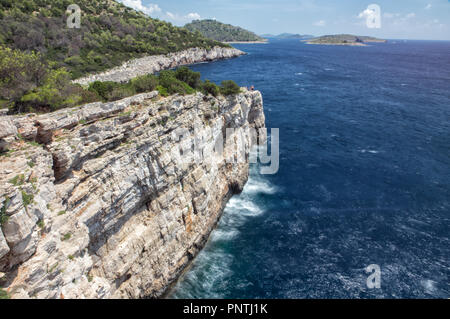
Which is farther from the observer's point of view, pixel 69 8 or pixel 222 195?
pixel 69 8

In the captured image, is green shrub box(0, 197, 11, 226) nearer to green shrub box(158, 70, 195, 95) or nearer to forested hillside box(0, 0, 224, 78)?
green shrub box(158, 70, 195, 95)

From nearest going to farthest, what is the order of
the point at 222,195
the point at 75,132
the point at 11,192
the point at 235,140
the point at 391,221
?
the point at 11,192 < the point at 75,132 < the point at 391,221 < the point at 222,195 < the point at 235,140

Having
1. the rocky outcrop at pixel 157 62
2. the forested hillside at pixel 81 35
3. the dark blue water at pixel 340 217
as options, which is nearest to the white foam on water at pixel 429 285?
the dark blue water at pixel 340 217

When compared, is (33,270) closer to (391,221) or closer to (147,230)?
(147,230)

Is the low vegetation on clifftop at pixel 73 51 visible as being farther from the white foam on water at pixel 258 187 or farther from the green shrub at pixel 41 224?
the white foam on water at pixel 258 187

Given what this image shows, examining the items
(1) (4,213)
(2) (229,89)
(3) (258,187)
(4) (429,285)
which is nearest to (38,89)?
(1) (4,213)

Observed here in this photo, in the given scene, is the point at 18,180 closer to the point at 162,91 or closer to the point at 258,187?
the point at 162,91

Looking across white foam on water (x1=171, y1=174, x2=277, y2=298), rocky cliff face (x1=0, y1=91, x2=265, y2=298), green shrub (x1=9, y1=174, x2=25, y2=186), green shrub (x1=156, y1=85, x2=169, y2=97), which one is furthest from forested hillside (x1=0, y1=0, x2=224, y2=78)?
green shrub (x1=9, y1=174, x2=25, y2=186)
